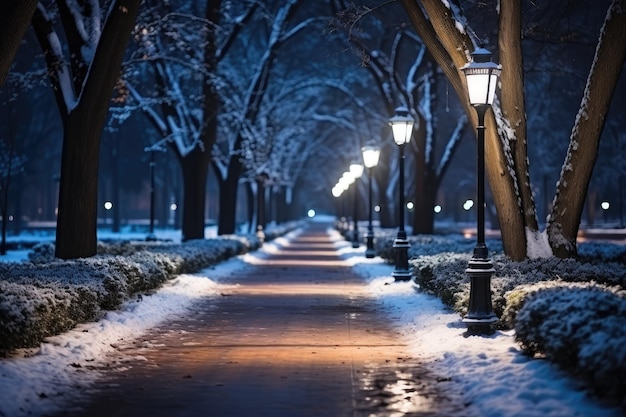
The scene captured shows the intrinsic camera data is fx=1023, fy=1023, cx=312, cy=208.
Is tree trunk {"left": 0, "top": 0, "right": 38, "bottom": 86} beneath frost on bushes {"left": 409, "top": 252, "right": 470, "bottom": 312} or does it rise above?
above

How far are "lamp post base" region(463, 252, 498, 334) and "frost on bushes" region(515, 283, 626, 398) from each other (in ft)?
4.57

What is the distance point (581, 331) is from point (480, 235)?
5.04m

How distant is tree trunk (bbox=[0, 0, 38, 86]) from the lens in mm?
12914

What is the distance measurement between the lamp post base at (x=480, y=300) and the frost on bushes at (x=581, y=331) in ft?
4.57

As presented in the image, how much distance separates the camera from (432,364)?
41.0 ft

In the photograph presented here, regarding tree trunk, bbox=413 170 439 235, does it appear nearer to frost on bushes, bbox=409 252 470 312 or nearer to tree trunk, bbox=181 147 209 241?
tree trunk, bbox=181 147 209 241

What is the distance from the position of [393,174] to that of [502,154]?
5746cm

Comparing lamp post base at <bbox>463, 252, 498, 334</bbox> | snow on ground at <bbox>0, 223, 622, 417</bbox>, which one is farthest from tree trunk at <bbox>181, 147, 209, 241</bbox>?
lamp post base at <bbox>463, 252, 498, 334</bbox>

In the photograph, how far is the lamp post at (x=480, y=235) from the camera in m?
13.9

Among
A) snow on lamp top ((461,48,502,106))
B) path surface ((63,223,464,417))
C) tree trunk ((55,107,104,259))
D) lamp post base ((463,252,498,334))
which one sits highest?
snow on lamp top ((461,48,502,106))

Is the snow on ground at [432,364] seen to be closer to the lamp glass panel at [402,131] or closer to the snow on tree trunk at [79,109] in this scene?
the snow on tree trunk at [79,109]

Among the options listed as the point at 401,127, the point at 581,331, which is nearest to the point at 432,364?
the point at 581,331

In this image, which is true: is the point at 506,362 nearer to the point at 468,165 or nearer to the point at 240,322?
the point at 240,322

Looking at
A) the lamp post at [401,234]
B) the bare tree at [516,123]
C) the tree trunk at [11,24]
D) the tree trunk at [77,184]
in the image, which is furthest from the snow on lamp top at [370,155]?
the tree trunk at [11,24]
